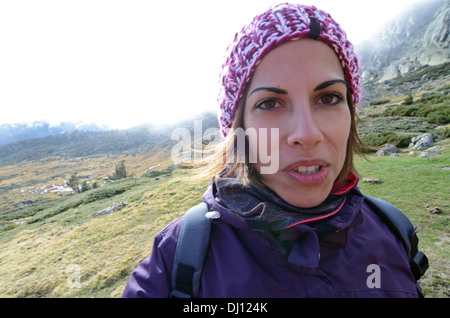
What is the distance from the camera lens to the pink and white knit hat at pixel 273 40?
1.47 meters

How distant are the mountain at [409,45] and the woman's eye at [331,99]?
7937 centimetres

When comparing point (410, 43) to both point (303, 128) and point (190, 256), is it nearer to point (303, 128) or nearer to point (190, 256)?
point (303, 128)

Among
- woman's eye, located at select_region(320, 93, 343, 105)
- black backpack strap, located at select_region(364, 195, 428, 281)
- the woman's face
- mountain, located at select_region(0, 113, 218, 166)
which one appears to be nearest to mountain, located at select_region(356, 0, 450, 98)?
black backpack strap, located at select_region(364, 195, 428, 281)

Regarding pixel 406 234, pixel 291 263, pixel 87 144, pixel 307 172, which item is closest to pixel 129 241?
pixel 291 263

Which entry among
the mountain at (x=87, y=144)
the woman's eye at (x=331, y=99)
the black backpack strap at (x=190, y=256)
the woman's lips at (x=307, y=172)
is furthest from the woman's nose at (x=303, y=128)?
the mountain at (x=87, y=144)

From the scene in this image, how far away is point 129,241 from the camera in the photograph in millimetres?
6809

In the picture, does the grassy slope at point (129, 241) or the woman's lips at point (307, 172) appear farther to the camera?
the grassy slope at point (129, 241)

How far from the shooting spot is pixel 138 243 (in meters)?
6.53

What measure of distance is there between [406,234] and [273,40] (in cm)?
190

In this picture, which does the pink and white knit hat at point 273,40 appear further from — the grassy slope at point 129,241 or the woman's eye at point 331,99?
the grassy slope at point 129,241

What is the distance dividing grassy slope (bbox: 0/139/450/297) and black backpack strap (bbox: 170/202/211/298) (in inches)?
45.5

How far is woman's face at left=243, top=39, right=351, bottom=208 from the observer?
1376mm

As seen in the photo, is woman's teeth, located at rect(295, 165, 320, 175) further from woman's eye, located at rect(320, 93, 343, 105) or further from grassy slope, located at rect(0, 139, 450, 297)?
grassy slope, located at rect(0, 139, 450, 297)
